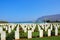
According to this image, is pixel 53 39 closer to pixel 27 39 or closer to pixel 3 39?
pixel 27 39

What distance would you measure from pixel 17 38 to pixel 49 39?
2403 mm

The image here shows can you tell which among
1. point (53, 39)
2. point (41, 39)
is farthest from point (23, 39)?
point (53, 39)

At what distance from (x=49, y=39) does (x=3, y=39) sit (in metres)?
3.90

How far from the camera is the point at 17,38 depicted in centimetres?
1357

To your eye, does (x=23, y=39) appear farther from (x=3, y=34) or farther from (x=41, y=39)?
(x=3, y=34)

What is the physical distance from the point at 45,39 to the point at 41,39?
0.32 metres

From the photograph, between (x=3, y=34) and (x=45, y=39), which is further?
(x=45, y=39)

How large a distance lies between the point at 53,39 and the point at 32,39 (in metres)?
1.65

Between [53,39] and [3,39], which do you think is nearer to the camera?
[3,39]

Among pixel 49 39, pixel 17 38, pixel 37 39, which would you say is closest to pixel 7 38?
pixel 17 38

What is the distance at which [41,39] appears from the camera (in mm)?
13898

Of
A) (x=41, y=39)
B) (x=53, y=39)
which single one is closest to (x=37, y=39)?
(x=41, y=39)

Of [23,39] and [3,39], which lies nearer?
[3,39]

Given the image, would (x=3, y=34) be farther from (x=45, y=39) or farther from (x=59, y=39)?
(x=59, y=39)
